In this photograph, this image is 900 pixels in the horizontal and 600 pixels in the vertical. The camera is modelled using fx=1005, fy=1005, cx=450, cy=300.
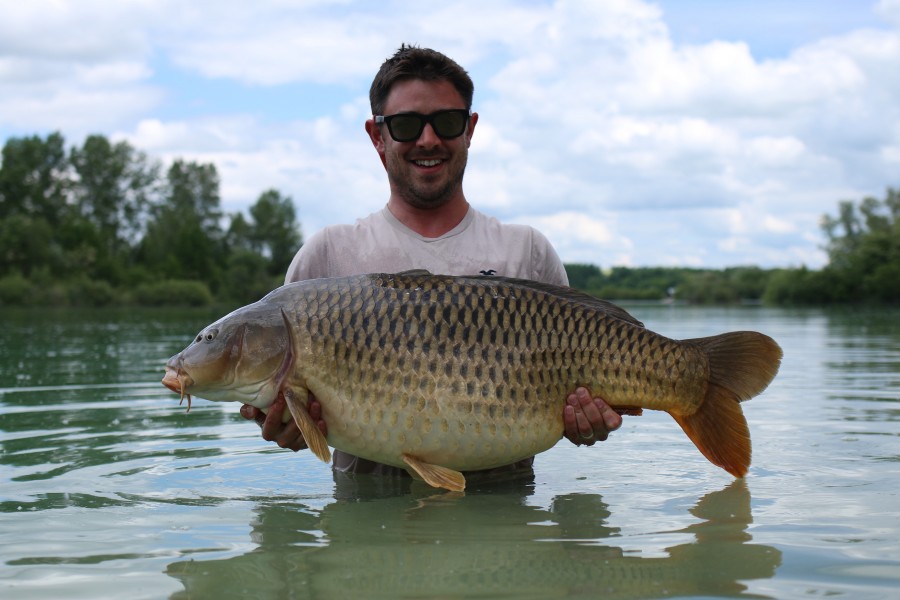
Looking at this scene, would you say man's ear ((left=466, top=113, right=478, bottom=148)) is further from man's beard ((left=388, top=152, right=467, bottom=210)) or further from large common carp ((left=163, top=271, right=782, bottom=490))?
large common carp ((left=163, top=271, right=782, bottom=490))

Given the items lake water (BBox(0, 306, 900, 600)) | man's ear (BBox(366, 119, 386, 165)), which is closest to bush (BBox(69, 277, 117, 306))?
lake water (BBox(0, 306, 900, 600))

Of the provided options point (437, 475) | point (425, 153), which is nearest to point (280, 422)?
point (437, 475)

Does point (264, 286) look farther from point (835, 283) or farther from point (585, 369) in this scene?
point (585, 369)

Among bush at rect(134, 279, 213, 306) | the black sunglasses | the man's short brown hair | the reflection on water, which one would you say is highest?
bush at rect(134, 279, 213, 306)

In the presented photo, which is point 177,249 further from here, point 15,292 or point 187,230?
point 15,292

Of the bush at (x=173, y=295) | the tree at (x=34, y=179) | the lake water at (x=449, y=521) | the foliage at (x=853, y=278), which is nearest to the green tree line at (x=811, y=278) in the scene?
the foliage at (x=853, y=278)

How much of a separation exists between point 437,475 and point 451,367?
0.49 m

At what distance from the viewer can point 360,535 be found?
4.09 metres

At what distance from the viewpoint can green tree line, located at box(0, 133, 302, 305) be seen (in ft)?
224

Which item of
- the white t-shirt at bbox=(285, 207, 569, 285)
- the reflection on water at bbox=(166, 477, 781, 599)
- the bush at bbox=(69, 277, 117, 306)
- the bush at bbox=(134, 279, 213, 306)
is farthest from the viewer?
the bush at bbox=(134, 279, 213, 306)

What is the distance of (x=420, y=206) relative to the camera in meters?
5.17

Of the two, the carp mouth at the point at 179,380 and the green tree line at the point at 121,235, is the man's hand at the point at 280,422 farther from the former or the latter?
the green tree line at the point at 121,235

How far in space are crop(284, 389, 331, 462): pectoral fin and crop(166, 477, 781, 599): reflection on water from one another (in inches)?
13.3

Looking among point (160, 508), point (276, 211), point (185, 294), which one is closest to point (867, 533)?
point (160, 508)
